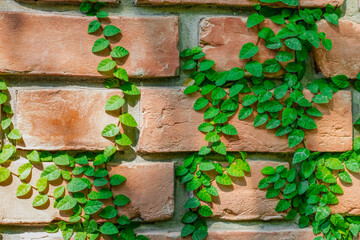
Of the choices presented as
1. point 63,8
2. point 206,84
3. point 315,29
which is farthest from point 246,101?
point 63,8

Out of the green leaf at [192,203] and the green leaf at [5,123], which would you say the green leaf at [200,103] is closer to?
the green leaf at [192,203]

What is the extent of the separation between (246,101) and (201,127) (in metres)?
0.10

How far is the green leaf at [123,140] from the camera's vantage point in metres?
0.60

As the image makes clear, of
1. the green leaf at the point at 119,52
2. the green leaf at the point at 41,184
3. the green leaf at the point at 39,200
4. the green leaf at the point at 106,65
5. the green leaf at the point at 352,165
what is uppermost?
the green leaf at the point at 119,52

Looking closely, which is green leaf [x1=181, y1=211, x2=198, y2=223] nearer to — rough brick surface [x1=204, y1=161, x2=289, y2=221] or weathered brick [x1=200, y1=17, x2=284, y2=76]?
rough brick surface [x1=204, y1=161, x2=289, y2=221]

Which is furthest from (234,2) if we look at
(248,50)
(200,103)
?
(200,103)

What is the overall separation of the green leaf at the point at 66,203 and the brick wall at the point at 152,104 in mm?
22

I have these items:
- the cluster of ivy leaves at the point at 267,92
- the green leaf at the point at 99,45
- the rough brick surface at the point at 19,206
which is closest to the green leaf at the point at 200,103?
the cluster of ivy leaves at the point at 267,92

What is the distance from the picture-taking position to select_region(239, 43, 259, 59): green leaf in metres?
0.61

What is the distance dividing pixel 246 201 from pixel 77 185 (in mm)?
336

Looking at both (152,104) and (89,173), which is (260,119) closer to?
(152,104)

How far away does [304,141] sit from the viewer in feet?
2.11

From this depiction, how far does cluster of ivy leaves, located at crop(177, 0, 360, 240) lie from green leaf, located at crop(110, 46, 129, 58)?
0.12 metres

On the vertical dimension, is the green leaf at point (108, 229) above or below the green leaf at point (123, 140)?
below
